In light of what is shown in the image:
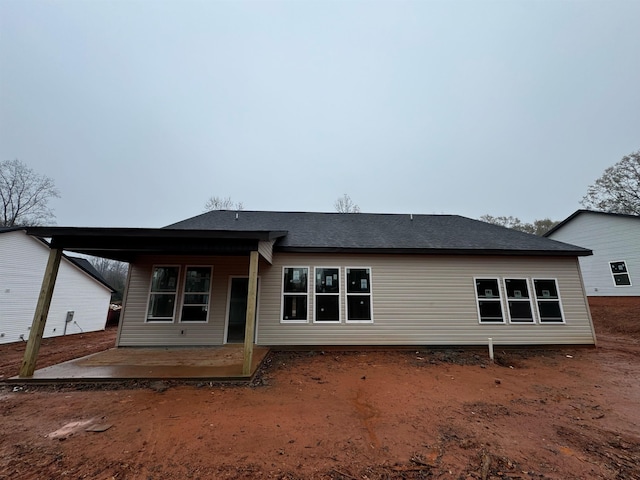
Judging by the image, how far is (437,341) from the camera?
24.3ft

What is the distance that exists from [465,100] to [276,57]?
22.0 meters

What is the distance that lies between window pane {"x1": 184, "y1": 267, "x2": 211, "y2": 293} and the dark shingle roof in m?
1.52

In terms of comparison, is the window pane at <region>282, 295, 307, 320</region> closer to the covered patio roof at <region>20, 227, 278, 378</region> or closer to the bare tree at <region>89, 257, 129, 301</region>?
the covered patio roof at <region>20, 227, 278, 378</region>

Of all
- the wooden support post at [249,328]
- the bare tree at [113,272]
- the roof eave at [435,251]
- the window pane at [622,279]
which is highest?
the bare tree at [113,272]

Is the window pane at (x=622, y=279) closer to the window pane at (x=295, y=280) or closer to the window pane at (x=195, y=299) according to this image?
the window pane at (x=295, y=280)

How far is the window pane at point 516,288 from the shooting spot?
7.78 meters

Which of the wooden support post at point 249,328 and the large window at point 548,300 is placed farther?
the large window at point 548,300

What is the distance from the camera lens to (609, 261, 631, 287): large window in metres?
12.7

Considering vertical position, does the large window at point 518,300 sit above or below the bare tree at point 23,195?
below

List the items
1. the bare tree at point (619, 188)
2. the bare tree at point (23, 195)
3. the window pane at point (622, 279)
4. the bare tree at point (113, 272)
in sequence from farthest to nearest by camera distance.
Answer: the bare tree at point (113, 272)
the bare tree at point (23, 195)
the bare tree at point (619, 188)
the window pane at point (622, 279)

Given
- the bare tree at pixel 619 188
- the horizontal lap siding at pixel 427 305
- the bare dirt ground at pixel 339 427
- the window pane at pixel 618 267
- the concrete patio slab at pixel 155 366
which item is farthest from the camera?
the bare tree at pixel 619 188

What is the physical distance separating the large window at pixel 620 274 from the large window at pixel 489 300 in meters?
11.4

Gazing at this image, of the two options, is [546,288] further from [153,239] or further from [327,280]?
[153,239]

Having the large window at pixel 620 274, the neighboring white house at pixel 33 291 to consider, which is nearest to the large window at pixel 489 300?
the large window at pixel 620 274
